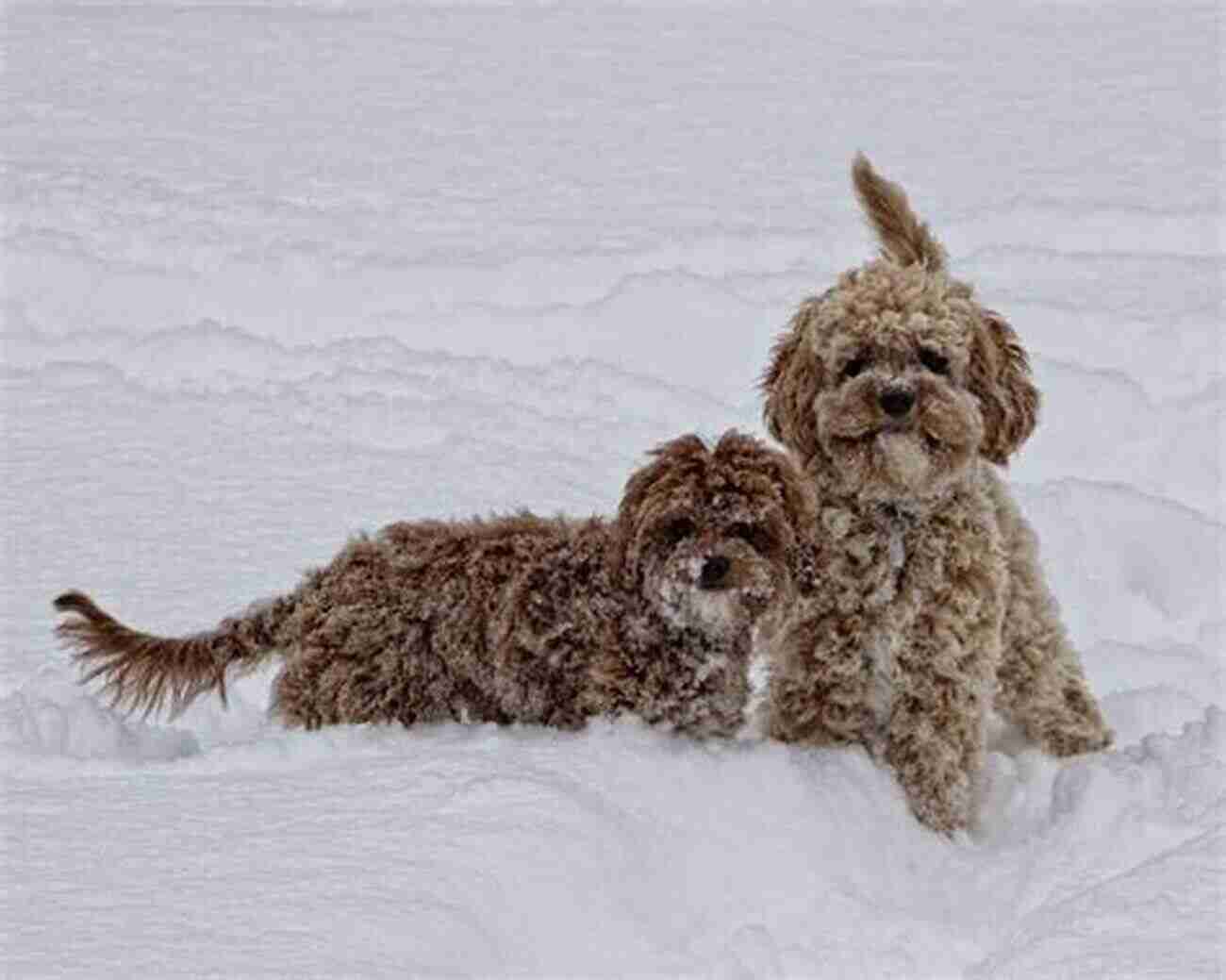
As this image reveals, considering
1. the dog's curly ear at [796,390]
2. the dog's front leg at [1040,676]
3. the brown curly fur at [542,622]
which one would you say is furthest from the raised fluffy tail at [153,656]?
the dog's front leg at [1040,676]

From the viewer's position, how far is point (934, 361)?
6.16 m

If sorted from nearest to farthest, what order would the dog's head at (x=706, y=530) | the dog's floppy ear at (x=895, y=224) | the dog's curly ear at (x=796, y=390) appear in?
the dog's head at (x=706, y=530) → the dog's curly ear at (x=796, y=390) → the dog's floppy ear at (x=895, y=224)

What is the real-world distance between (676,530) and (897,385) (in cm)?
64

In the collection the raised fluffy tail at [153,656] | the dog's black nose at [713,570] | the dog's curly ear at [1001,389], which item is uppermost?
the dog's curly ear at [1001,389]

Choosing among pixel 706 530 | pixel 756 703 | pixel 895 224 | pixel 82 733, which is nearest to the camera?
pixel 706 530

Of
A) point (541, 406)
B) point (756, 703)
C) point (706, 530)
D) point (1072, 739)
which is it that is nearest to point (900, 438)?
point (706, 530)

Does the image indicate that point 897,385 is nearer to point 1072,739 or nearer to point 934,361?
point 934,361

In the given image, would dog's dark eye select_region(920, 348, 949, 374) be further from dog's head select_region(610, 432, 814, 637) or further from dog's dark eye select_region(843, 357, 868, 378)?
dog's head select_region(610, 432, 814, 637)

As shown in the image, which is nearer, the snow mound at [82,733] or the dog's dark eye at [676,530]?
the dog's dark eye at [676,530]

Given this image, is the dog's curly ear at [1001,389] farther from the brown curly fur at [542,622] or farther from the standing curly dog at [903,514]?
the brown curly fur at [542,622]

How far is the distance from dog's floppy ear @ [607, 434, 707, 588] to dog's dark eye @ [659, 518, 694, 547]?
61 millimetres

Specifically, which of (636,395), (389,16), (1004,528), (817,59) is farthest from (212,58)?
(1004,528)

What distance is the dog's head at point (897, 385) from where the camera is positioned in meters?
6.04

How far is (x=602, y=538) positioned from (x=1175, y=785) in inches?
60.9
